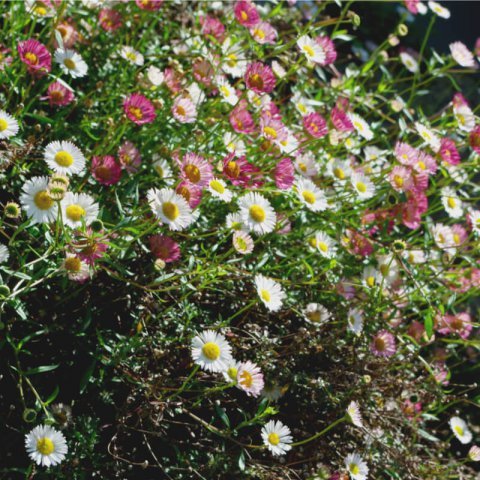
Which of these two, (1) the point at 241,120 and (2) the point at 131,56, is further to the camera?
(2) the point at 131,56

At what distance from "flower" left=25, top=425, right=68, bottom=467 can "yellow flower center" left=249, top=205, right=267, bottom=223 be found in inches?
24.4

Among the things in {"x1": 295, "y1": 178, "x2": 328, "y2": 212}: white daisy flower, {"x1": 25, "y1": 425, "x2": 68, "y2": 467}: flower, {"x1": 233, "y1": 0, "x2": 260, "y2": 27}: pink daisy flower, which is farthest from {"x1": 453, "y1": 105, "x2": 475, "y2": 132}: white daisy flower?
{"x1": 25, "y1": 425, "x2": 68, "y2": 467}: flower

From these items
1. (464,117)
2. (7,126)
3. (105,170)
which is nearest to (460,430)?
(464,117)

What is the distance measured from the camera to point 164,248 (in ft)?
5.18

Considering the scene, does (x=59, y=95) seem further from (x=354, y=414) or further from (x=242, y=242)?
(x=354, y=414)

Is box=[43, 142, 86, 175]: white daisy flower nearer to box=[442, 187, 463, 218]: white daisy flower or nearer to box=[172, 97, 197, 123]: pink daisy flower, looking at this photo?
box=[172, 97, 197, 123]: pink daisy flower

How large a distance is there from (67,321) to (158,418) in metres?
0.31

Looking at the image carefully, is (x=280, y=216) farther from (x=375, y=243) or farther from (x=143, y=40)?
(x=143, y=40)

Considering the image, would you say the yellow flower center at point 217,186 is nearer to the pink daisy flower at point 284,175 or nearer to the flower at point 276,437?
the pink daisy flower at point 284,175

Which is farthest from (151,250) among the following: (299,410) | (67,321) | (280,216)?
(299,410)

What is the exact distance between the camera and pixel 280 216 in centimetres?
179

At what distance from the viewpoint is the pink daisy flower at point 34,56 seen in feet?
5.34

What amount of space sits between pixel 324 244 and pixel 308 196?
0.47 feet

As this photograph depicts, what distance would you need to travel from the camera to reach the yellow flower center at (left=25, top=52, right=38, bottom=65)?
1.64 m
